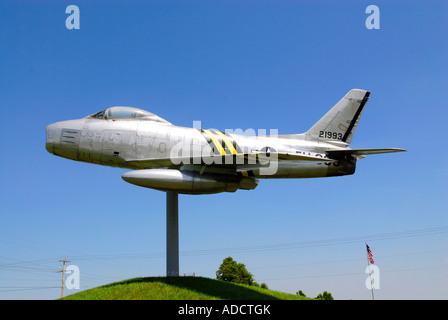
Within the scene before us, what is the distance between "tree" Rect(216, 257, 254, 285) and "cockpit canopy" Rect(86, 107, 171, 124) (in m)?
31.8

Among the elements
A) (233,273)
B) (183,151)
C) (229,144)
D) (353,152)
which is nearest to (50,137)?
(183,151)

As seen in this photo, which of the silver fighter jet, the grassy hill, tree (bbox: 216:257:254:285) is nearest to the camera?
the grassy hill

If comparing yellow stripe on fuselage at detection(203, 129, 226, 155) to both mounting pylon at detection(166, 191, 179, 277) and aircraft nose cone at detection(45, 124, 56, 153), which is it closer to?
mounting pylon at detection(166, 191, 179, 277)

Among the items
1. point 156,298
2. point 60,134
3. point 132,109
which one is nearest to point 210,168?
point 132,109

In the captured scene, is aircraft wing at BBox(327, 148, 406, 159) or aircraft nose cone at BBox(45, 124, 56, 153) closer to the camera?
aircraft wing at BBox(327, 148, 406, 159)

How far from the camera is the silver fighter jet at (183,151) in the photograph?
59.1ft

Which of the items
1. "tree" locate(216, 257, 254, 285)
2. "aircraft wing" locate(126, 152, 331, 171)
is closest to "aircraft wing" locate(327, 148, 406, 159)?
"aircraft wing" locate(126, 152, 331, 171)

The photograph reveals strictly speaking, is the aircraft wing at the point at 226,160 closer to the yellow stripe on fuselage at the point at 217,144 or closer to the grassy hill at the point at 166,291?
the yellow stripe on fuselage at the point at 217,144

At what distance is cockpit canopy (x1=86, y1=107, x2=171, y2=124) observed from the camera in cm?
1914
